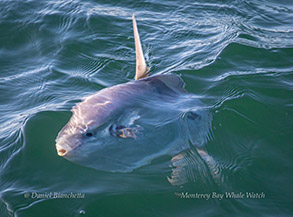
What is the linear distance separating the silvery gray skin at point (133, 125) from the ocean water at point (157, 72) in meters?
0.14

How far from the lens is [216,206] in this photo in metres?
2.95

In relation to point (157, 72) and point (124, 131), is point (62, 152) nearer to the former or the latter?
point (124, 131)

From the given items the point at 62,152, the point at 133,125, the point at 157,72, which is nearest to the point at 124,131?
the point at 133,125

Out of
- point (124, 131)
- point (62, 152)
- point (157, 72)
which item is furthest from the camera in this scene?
point (157, 72)

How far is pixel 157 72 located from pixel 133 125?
81.7 inches

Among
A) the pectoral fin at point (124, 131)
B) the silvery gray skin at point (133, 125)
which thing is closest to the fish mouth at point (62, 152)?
the silvery gray skin at point (133, 125)

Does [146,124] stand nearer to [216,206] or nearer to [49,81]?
[216,206]

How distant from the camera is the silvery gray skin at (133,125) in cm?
298

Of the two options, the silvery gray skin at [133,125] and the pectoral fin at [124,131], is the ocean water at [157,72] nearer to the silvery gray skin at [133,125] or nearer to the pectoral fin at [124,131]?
the silvery gray skin at [133,125]

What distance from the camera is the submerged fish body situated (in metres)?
2.97

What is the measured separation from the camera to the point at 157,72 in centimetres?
518

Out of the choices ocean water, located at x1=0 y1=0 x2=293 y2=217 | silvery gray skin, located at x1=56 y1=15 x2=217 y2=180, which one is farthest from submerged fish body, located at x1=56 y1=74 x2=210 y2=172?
ocean water, located at x1=0 y1=0 x2=293 y2=217

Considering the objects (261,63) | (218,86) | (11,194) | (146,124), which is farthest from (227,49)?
(11,194)

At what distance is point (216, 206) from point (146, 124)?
102cm
